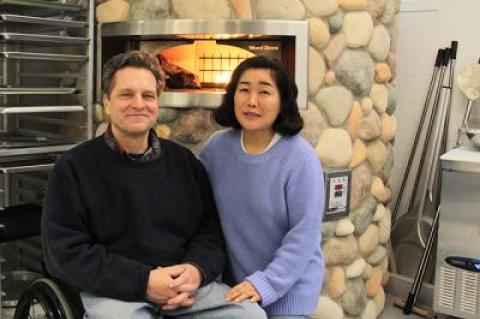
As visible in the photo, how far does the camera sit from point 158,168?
1617mm

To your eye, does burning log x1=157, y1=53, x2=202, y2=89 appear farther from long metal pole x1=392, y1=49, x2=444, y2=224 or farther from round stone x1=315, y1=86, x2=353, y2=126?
long metal pole x1=392, y1=49, x2=444, y2=224

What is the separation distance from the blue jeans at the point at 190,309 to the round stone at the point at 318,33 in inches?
41.9

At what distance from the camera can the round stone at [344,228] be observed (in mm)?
2414

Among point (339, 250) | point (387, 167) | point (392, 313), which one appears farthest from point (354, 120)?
point (392, 313)

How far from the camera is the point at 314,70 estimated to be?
2.27m

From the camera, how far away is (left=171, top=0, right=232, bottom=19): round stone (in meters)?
2.21

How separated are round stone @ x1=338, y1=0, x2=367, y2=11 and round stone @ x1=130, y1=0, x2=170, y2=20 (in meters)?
0.68

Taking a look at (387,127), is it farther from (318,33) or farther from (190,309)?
(190,309)

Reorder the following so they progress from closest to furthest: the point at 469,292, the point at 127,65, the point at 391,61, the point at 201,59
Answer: the point at 127,65, the point at 469,292, the point at 201,59, the point at 391,61

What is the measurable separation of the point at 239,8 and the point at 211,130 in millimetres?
473

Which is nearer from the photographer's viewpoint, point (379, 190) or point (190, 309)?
point (190, 309)

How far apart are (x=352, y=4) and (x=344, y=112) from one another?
42 centimetres

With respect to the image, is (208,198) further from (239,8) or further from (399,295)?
(399,295)

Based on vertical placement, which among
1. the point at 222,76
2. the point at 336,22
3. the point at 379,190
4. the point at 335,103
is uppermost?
the point at 336,22
